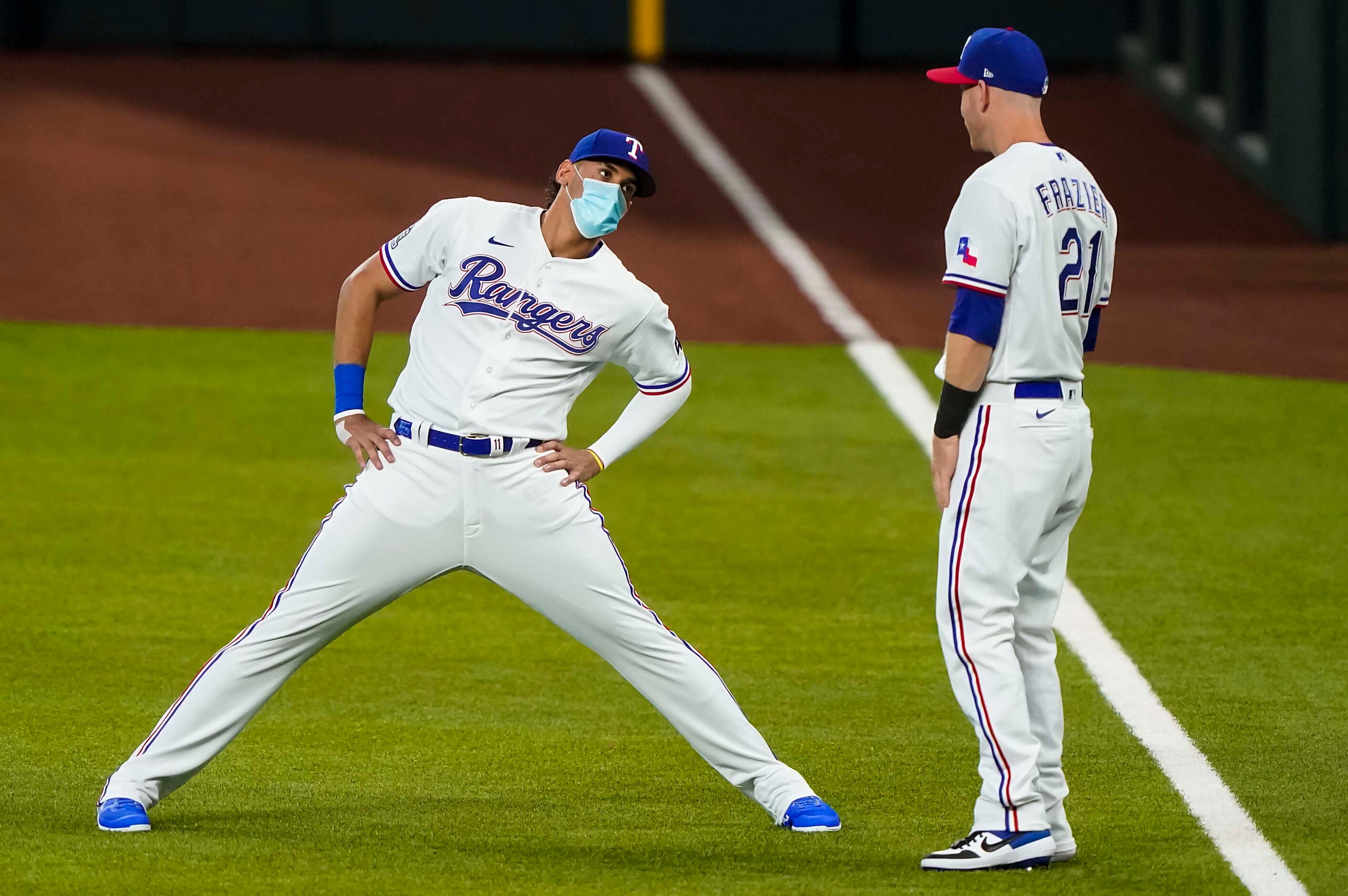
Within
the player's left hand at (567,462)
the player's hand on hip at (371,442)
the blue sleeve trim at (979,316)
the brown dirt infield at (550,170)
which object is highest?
the blue sleeve trim at (979,316)

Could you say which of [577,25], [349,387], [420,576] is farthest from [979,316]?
[577,25]

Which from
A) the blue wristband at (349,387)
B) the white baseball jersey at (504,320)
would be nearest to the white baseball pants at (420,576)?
the white baseball jersey at (504,320)

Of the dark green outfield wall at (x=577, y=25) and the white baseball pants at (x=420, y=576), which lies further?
the dark green outfield wall at (x=577, y=25)

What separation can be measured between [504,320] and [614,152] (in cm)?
54

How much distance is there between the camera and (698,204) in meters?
18.3

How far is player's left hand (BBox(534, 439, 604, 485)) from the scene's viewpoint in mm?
5027

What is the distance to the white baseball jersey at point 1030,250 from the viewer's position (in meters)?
4.60

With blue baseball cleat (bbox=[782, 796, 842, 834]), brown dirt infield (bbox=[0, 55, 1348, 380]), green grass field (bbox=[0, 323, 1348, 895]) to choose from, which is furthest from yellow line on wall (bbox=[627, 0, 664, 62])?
blue baseball cleat (bbox=[782, 796, 842, 834])

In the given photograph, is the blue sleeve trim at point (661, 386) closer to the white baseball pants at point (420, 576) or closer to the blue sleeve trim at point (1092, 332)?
the white baseball pants at point (420, 576)

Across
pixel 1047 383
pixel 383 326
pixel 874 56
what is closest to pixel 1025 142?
pixel 1047 383

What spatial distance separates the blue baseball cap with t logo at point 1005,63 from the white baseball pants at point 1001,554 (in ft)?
2.47

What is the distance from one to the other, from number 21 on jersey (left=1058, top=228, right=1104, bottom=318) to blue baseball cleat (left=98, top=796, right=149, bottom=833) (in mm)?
Answer: 2697

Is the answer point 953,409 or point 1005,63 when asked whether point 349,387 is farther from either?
point 1005,63

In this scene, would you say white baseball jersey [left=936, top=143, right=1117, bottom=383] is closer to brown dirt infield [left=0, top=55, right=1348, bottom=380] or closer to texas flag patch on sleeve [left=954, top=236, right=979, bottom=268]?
texas flag patch on sleeve [left=954, top=236, right=979, bottom=268]
